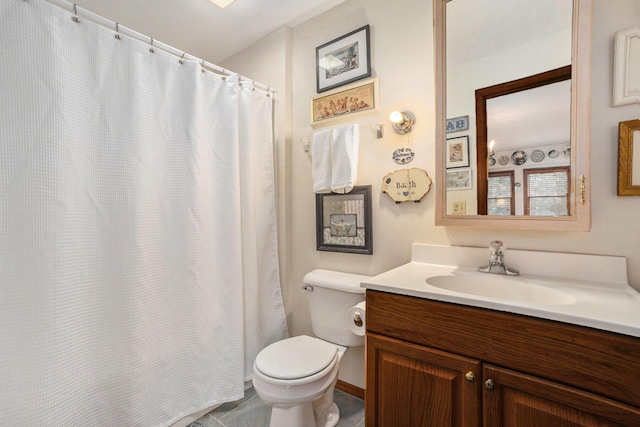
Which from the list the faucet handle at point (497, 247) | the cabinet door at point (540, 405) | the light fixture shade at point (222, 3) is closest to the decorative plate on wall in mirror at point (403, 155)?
the faucet handle at point (497, 247)

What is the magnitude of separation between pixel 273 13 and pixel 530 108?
1563mm

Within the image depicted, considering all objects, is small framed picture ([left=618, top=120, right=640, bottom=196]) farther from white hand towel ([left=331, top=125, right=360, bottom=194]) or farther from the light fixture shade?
the light fixture shade

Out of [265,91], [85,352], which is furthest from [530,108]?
[85,352]

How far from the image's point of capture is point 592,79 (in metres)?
1.06

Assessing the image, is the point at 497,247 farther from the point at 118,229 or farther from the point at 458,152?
the point at 118,229

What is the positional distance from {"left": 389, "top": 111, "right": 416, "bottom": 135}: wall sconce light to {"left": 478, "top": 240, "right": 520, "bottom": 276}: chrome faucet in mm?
691

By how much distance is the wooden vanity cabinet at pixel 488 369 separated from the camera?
70cm

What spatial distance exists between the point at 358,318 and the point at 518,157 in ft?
3.29

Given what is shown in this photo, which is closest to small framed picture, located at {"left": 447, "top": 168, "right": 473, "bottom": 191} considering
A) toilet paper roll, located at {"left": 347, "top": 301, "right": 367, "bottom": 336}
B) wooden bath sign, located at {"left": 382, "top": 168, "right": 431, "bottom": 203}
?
wooden bath sign, located at {"left": 382, "top": 168, "right": 431, "bottom": 203}

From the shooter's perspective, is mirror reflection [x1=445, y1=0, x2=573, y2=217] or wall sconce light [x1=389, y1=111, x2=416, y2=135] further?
wall sconce light [x1=389, y1=111, x2=416, y2=135]

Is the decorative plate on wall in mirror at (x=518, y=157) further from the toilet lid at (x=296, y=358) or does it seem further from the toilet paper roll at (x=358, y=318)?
the toilet lid at (x=296, y=358)

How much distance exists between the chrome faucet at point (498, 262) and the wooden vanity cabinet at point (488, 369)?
0.40m

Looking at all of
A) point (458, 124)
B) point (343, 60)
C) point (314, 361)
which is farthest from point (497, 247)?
point (343, 60)

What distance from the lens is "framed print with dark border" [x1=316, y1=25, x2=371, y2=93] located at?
1624mm
